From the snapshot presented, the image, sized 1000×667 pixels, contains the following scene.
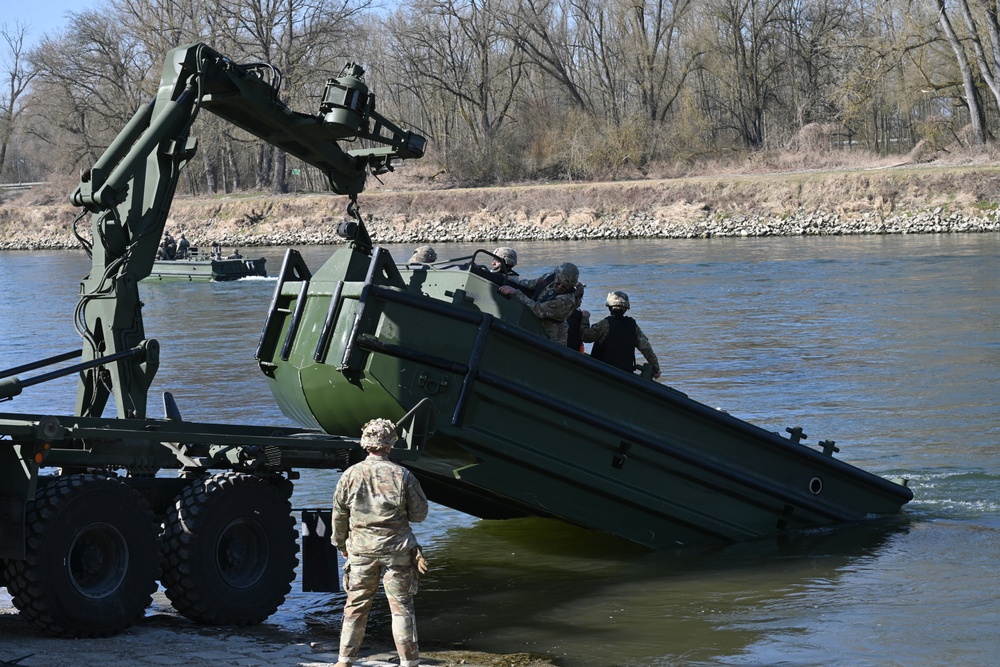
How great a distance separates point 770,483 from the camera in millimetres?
9555

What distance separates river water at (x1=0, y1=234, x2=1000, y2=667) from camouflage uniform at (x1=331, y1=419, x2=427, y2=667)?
1237 mm

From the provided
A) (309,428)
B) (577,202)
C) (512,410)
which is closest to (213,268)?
(577,202)

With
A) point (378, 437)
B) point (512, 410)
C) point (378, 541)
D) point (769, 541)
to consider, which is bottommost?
point (769, 541)

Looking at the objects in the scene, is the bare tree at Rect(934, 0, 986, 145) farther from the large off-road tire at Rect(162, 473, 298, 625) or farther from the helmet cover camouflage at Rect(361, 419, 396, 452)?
the helmet cover camouflage at Rect(361, 419, 396, 452)

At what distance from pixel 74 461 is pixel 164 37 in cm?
6568

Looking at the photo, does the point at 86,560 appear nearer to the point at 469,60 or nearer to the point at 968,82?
the point at 968,82

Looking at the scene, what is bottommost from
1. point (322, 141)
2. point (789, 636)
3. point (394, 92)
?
point (789, 636)

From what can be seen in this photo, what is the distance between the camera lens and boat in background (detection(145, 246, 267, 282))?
3819cm

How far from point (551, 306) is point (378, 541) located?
288 cm

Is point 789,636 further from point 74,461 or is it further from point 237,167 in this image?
point 237,167

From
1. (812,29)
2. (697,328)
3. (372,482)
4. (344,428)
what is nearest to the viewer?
(372,482)

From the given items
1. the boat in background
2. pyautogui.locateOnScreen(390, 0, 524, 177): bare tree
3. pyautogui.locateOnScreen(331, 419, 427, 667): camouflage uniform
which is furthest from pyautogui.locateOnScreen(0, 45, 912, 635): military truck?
pyautogui.locateOnScreen(390, 0, 524, 177): bare tree

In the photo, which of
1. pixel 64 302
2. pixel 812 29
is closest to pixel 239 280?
pixel 64 302

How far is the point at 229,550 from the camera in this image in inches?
301
